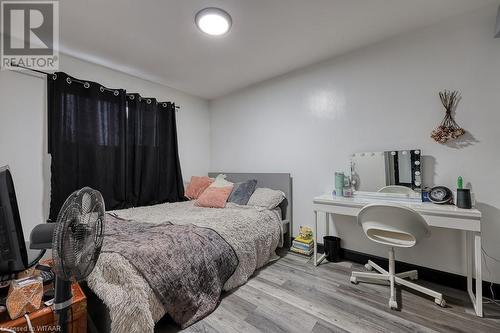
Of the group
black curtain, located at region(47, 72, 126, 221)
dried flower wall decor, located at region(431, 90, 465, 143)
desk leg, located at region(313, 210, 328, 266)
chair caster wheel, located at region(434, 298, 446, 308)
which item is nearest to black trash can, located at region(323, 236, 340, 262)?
desk leg, located at region(313, 210, 328, 266)

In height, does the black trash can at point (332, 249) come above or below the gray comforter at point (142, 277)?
below

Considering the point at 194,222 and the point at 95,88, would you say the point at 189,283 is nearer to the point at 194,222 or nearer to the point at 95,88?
the point at 194,222

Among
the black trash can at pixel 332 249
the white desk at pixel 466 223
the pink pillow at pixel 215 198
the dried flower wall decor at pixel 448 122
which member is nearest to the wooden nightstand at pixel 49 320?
the pink pillow at pixel 215 198

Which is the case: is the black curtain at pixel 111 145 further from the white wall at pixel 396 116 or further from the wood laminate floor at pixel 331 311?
the wood laminate floor at pixel 331 311

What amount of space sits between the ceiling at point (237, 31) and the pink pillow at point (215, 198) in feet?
5.28

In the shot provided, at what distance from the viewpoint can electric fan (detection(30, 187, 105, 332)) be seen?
778mm

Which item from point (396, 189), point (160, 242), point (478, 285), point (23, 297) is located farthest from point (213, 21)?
point (478, 285)

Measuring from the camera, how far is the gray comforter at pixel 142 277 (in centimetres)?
120

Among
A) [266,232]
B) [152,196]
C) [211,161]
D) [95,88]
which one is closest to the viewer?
[266,232]

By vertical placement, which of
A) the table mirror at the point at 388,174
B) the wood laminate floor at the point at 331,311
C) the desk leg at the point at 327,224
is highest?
the table mirror at the point at 388,174

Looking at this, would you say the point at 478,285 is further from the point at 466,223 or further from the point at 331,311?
the point at 331,311

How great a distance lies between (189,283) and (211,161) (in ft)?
9.02

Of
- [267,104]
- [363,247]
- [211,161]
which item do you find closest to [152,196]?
[211,161]

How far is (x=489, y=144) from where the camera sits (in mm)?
1802
